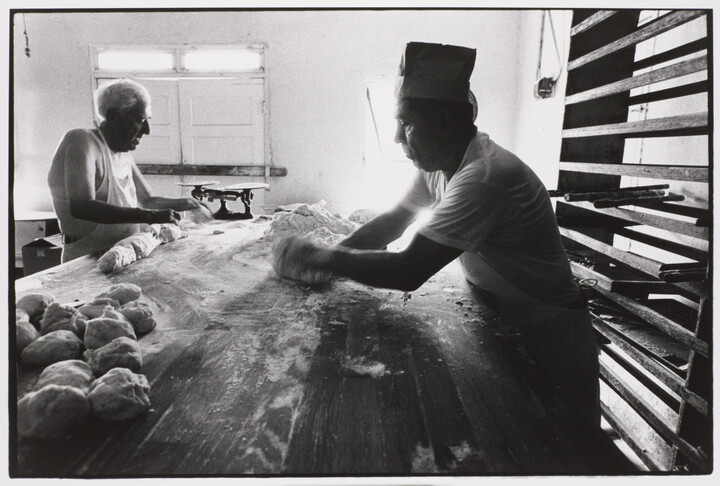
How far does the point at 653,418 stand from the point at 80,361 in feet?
6.27

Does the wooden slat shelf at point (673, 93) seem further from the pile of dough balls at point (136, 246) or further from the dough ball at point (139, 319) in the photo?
the pile of dough balls at point (136, 246)

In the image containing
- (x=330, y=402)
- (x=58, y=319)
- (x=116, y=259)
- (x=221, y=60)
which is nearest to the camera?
(x=330, y=402)

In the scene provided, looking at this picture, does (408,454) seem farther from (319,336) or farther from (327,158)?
(327,158)

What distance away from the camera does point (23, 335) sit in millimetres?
1064

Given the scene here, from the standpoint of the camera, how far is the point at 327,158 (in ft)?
9.69

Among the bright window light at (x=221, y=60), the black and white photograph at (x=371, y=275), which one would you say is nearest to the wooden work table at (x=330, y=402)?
the black and white photograph at (x=371, y=275)

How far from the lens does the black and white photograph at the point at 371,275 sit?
2.62ft

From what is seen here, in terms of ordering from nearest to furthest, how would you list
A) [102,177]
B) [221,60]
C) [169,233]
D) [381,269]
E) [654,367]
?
1. [381,269]
2. [654,367]
3. [102,177]
4. [169,233]
5. [221,60]

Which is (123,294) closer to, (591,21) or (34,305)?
(34,305)

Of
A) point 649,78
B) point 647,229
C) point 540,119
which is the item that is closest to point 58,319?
point 649,78

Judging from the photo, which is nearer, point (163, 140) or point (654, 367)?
point (654, 367)

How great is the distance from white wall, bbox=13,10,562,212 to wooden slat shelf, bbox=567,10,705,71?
0.28m

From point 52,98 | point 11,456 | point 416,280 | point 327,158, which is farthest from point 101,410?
point 327,158
